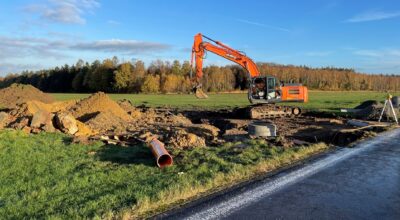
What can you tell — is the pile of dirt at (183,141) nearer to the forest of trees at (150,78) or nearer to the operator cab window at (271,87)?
the operator cab window at (271,87)

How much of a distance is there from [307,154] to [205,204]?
5717 millimetres

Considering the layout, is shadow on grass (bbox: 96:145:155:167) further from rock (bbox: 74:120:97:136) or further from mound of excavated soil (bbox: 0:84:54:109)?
mound of excavated soil (bbox: 0:84:54:109)

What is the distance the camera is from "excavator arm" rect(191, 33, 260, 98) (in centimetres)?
2720

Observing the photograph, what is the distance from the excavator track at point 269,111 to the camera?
89.7 ft

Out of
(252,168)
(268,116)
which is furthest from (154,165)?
(268,116)

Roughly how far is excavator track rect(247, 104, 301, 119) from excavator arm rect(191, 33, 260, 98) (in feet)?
9.16

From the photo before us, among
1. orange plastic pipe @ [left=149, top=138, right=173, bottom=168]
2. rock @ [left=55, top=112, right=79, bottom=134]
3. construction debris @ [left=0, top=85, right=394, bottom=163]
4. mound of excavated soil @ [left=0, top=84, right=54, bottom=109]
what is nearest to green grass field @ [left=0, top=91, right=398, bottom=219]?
orange plastic pipe @ [left=149, top=138, right=173, bottom=168]

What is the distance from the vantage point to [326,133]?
58.6 feet

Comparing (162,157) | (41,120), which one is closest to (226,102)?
(41,120)

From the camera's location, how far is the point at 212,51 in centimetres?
2864

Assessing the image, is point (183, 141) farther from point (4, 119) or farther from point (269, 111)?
point (269, 111)

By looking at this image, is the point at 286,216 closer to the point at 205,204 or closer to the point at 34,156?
the point at 205,204

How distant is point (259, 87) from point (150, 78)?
9303cm

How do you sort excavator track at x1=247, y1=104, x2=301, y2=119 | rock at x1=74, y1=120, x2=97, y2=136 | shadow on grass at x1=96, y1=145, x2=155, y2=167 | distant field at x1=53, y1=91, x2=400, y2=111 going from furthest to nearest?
distant field at x1=53, y1=91, x2=400, y2=111 → excavator track at x1=247, y1=104, x2=301, y2=119 → rock at x1=74, y1=120, x2=97, y2=136 → shadow on grass at x1=96, y1=145, x2=155, y2=167
